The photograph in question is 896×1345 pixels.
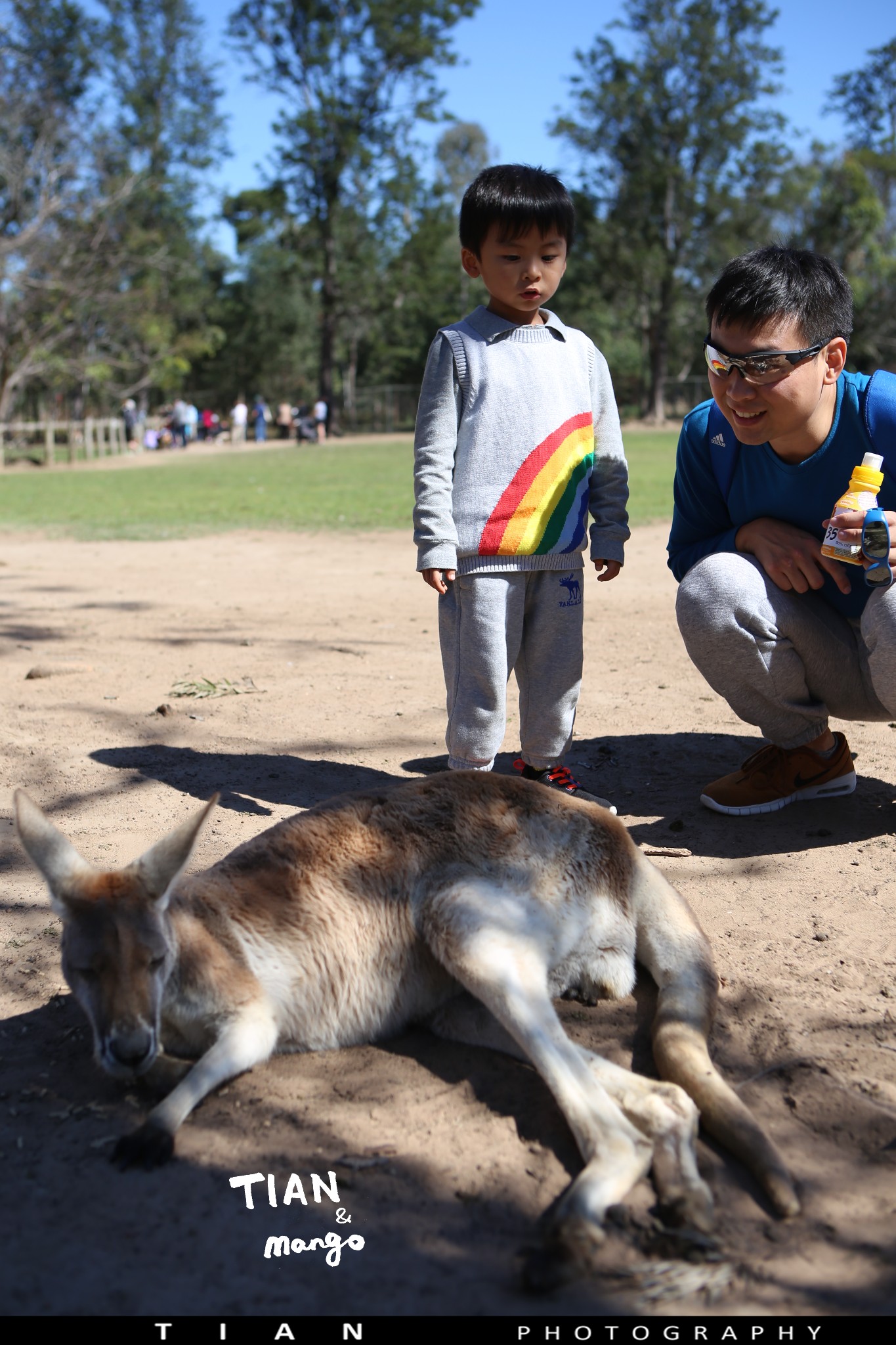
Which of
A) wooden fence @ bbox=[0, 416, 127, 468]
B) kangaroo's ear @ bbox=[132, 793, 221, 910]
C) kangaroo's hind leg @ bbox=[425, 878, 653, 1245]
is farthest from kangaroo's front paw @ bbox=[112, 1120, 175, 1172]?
wooden fence @ bbox=[0, 416, 127, 468]

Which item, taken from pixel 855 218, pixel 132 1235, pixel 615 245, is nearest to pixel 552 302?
pixel 615 245

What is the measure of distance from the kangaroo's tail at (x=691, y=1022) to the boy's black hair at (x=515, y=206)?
1848 mm

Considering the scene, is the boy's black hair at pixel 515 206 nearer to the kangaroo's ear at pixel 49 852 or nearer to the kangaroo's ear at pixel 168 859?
the kangaroo's ear at pixel 168 859

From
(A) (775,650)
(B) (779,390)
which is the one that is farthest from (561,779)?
(B) (779,390)

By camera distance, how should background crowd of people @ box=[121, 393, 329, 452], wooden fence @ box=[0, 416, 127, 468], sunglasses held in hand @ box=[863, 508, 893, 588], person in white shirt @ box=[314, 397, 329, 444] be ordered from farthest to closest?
person in white shirt @ box=[314, 397, 329, 444] → background crowd of people @ box=[121, 393, 329, 452] → wooden fence @ box=[0, 416, 127, 468] → sunglasses held in hand @ box=[863, 508, 893, 588]

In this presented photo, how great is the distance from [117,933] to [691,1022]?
3.37ft

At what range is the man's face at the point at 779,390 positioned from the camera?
2893 mm

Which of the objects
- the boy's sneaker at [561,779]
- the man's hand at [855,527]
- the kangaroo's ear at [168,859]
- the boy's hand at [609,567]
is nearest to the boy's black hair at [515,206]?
the boy's hand at [609,567]

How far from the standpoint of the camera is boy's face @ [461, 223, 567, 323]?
3174 mm

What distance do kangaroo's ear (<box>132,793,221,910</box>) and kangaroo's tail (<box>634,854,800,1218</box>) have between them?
903mm

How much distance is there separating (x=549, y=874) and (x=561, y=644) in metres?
1.19

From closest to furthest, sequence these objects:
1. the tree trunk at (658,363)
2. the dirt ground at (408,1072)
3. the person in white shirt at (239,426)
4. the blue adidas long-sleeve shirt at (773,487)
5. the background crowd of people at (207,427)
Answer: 1. the dirt ground at (408,1072)
2. the blue adidas long-sleeve shirt at (773,487)
3. the background crowd of people at (207,427)
4. the person in white shirt at (239,426)
5. the tree trunk at (658,363)

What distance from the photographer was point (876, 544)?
2.85m

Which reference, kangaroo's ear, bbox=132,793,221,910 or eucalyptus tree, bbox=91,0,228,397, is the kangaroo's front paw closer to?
kangaroo's ear, bbox=132,793,221,910
